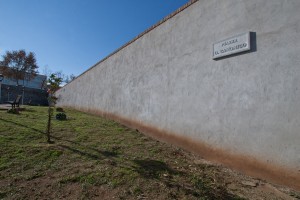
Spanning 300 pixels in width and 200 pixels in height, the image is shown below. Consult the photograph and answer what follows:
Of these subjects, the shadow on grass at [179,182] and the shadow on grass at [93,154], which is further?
the shadow on grass at [93,154]

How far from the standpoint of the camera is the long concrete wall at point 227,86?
388cm

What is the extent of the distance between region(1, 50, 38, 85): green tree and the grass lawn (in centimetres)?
3321

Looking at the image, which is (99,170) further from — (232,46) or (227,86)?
(232,46)

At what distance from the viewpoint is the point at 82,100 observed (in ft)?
48.8

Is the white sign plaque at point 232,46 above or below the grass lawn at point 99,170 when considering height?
above

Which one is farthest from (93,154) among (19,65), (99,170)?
(19,65)

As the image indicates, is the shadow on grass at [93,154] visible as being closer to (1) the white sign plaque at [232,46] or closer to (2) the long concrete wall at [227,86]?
(2) the long concrete wall at [227,86]

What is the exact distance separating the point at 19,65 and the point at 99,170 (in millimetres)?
37937

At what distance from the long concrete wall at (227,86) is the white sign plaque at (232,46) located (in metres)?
0.12

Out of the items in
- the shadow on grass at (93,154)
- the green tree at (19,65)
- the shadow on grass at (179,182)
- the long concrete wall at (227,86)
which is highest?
the green tree at (19,65)

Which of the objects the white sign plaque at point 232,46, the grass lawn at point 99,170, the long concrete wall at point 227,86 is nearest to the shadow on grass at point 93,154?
the grass lawn at point 99,170

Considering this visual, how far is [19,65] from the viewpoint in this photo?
36469 mm

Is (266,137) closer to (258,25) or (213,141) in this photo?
(213,141)

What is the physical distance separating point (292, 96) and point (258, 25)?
1484 millimetres
